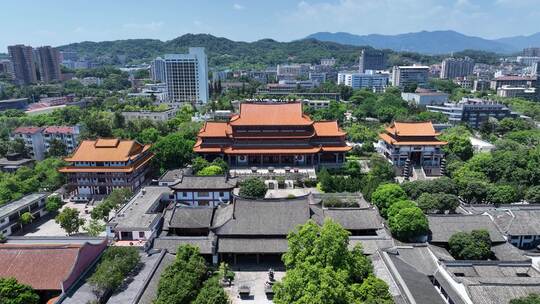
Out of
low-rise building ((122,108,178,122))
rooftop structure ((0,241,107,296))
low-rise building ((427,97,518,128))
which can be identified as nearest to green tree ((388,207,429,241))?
rooftop structure ((0,241,107,296))

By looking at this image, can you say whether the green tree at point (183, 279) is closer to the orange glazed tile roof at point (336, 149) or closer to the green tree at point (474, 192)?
the green tree at point (474, 192)

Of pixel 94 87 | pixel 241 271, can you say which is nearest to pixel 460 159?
pixel 241 271

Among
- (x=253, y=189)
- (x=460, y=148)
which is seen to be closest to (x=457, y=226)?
(x=253, y=189)

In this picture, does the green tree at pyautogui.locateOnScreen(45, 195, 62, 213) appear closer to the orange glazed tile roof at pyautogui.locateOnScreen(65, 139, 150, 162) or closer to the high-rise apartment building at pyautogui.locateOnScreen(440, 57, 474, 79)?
the orange glazed tile roof at pyautogui.locateOnScreen(65, 139, 150, 162)

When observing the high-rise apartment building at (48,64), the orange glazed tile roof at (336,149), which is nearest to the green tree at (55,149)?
the orange glazed tile roof at (336,149)

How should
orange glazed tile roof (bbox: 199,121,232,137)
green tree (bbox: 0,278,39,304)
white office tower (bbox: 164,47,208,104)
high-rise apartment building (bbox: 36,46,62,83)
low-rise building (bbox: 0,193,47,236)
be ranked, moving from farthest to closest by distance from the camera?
1. high-rise apartment building (bbox: 36,46,62,83)
2. white office tower (bbox: 164,47,208,104)
3. orange glazed tile roof (bbox: 199,121,232,137)
4. low-rise building (bbox: 0,193,47,236)
5. green tree (bbox: 0,278,39,304)

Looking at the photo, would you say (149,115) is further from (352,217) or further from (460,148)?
(460,148)
